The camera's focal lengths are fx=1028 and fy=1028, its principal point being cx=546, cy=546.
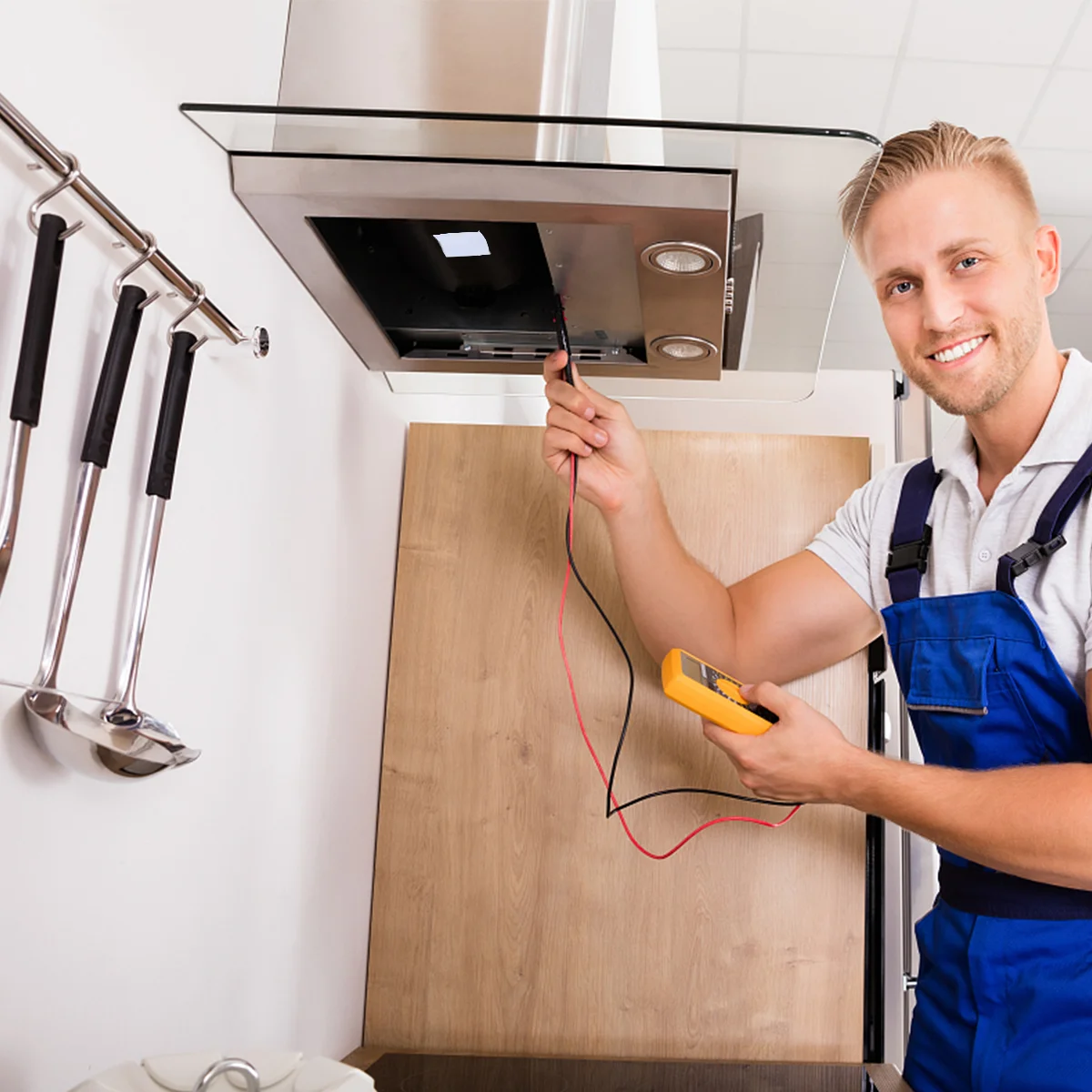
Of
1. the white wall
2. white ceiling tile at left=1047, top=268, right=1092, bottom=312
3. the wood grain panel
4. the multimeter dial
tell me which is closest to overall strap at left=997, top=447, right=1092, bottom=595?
the multimeter dial

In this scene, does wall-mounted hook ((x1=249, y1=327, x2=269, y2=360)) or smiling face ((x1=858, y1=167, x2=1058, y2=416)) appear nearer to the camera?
wall-mounted hook ((x1=249, y1=327, x2=269, y2=360))

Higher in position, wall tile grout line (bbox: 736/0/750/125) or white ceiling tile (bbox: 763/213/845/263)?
wall tile grout line (bbox: 736/0/750/125)

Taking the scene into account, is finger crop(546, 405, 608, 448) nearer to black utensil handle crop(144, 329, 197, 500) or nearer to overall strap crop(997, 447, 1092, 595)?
overall strap crop(997, 447, 1092, 595)

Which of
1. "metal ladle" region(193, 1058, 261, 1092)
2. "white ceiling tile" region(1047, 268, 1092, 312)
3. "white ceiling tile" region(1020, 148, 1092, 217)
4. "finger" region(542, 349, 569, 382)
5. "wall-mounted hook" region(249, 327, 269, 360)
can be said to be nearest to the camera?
"metal ladle" region(193, 1058, 261, 1092)

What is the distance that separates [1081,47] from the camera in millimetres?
2539

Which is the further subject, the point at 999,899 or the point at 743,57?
the point at 743,57

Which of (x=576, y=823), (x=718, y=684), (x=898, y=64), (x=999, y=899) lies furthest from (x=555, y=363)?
(x=898, y=64)

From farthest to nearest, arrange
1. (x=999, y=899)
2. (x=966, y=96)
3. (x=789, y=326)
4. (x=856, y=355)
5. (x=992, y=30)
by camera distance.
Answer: (x=856, y=355), (x=966, y=96), (x=992, y=30), (x=789, y=326), (x=999, y=899)

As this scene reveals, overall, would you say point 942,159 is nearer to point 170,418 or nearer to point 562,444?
point 562,444

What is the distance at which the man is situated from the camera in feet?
3.09

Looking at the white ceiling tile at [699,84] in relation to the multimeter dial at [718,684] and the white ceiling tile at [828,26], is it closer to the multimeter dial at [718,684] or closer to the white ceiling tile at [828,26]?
the white ceiling tile at [828,26]

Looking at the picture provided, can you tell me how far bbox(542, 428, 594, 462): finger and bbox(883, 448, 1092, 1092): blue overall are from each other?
0.42 m

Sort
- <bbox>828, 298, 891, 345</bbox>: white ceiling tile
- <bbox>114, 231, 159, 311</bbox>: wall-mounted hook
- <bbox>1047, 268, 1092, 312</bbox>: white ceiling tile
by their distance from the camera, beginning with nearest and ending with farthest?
<bbox>114, 231, 159, 311</bbox>: wall-mounted hook → <bbox>1047, 268, 1092, 312</bbox>: white ceiling tile → <bbox>828, 298, 891, 345</bbox>: white ceiling tile

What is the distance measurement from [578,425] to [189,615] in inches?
22.7
